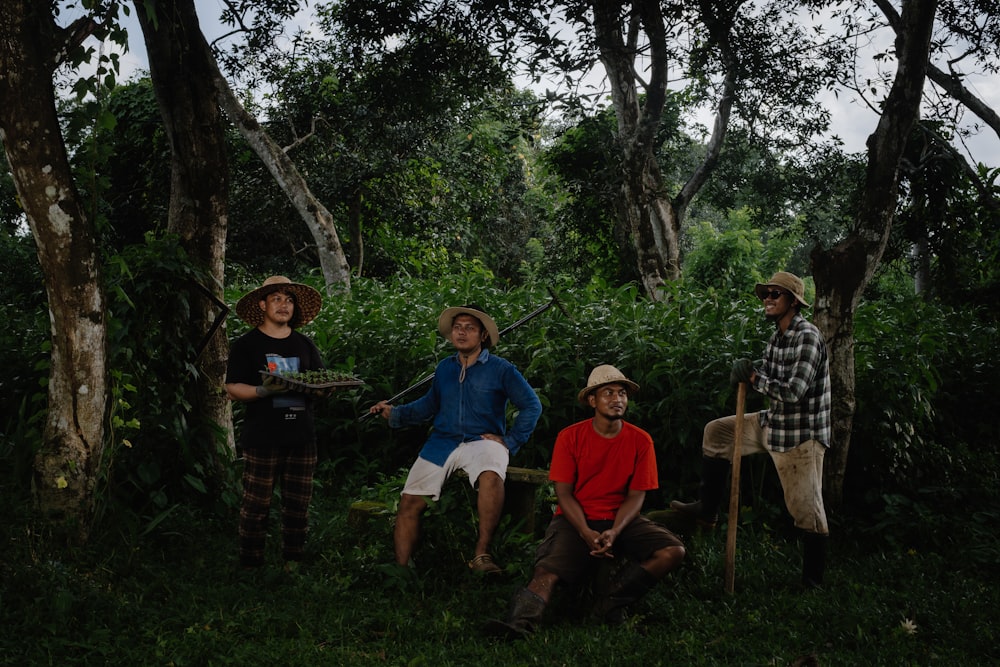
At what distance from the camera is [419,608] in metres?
4.38

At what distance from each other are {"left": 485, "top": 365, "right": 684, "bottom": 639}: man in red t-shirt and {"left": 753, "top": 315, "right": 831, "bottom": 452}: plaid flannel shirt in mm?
984

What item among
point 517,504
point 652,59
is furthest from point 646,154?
point 517,504

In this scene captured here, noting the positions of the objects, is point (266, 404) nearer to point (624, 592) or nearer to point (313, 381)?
point (313, 381)

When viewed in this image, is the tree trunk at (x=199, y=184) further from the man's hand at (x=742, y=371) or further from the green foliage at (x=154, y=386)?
the man's hand at (x=742, y=371)

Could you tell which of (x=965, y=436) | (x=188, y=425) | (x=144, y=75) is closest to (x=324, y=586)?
(x=188, y=425)

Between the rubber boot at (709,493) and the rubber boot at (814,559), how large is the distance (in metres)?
0.62

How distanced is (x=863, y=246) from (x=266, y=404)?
14.4ft

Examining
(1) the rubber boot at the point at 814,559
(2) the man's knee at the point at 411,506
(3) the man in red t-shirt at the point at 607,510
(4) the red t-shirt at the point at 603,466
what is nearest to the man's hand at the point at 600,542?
(3) the man in red t-shirt at the point at 607,510

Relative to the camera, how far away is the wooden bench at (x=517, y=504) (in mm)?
5016

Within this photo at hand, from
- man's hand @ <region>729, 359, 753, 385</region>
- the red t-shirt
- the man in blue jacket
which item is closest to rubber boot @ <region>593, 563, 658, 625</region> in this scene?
the red t-shirt

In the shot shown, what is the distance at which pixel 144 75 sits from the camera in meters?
21.0

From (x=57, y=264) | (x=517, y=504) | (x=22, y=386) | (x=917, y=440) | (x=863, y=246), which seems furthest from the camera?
(x=22, y=386)

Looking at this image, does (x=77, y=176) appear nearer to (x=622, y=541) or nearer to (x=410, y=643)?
(x=410, y=643)

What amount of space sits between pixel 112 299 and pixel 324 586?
2157 millimetres
